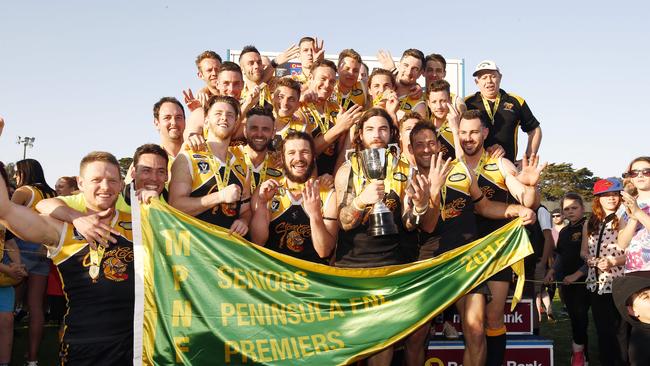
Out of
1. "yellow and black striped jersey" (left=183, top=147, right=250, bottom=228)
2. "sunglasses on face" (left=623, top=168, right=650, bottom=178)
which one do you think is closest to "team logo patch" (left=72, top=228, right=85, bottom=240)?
"yellow and black striped jersey" (left=183, top=147, right=250, bottom=228)

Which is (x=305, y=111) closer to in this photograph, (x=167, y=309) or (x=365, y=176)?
(x=365, y=176)

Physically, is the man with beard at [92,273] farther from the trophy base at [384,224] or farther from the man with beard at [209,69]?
the man with beard at [209,69]

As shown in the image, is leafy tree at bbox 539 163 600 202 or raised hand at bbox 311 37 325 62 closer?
raised hand at bbox 311 37 325 62

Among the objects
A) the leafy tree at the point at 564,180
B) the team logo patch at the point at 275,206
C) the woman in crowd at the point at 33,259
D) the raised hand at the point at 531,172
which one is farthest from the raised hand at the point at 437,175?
the leafy tree at the point at 564,180

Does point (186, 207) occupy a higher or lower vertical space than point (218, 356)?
higher

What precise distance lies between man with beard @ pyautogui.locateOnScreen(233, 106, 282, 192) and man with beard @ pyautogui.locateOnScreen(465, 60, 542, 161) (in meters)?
3.09

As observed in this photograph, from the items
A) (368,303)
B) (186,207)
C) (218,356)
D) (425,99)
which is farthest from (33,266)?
(425,99)

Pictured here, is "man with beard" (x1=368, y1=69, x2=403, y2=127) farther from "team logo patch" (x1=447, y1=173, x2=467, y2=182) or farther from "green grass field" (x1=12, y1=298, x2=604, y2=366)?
"green grass field" (x1=12, y1=298, x2=604, y2=366)

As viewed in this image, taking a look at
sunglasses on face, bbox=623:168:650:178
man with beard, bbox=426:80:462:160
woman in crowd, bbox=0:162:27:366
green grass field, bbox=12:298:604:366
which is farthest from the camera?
green grass field, bbox=12:298:604:366

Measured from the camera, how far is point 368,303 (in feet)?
16.9

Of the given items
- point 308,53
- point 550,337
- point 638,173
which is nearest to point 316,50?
point 308,53

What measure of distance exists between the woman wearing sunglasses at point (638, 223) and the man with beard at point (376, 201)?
7.09 ft

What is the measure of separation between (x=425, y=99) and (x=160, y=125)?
11.8ft

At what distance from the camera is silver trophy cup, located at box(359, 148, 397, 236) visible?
16.5 feet
